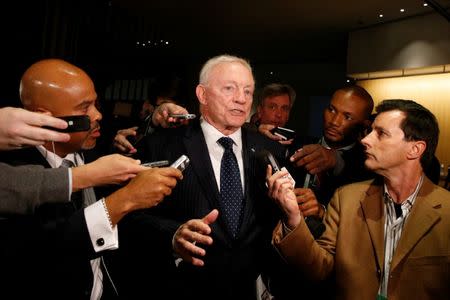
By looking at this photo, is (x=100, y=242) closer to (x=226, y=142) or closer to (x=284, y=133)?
(x=226, y=142)

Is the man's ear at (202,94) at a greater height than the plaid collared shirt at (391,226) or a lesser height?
greater

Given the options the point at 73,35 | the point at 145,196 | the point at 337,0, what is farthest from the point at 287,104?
the point at 337,0

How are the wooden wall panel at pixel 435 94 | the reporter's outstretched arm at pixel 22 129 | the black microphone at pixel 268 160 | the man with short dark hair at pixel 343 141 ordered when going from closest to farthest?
the reporter's outstretched arm at pixel 22 129 < the black microphone at pixel 268 160 < the man with short dark hair at pixel 343 141 < the wooden wall panel at pixel 435 94

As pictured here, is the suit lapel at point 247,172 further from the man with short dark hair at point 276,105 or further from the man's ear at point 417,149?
the man with short dark hair at point 276,105

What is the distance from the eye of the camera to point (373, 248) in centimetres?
172

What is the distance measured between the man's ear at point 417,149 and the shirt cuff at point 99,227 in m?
1.46

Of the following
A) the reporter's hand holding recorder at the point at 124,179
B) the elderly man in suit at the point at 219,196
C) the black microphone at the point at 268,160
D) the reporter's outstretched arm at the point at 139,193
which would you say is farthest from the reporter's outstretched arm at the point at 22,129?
the black microphone at the point at 268,160

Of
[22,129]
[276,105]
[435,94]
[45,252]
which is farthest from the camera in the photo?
[435,94]

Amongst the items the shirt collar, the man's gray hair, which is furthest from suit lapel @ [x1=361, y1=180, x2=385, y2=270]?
the man's gray hair

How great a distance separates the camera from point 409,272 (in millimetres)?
1628

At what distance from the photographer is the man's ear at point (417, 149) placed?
1851 mm

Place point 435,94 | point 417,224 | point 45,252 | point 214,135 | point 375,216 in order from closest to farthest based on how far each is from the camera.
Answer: point 45,252 < point 417,224 < point 375,216 < point 214,135 < point 435,94

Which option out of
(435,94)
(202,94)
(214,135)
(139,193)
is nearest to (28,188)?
(139,193)

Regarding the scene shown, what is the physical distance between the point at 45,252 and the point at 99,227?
0.21 metres
